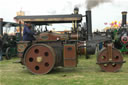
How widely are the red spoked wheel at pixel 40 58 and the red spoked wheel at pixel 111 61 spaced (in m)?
1.33

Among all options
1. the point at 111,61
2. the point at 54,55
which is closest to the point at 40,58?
the point at 54,55

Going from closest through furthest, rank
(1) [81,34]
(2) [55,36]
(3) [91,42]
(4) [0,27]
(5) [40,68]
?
(5) [40,68], (2) [55,36], (3) [91,42], (1) [81,34], (4) [0,27]

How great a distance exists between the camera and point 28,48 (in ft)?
14.9

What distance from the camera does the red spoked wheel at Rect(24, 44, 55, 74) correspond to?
14.6ft

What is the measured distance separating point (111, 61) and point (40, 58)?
6.06ft

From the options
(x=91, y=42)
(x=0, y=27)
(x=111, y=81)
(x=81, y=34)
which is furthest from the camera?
(x=0, y=27)

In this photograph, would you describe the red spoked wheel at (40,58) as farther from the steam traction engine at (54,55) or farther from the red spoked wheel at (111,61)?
the red spoked wheel at (111,61)

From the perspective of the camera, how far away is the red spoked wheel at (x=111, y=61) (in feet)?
15.2

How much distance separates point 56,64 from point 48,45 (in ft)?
1.75

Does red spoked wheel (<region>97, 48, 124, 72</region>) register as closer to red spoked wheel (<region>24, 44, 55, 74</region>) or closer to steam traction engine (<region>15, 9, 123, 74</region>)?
steam traction engine (<region>15, 9, 123, 74</region>)

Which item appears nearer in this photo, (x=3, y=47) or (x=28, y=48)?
(x=28, y=48)

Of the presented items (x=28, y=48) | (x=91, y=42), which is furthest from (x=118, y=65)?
(x=91, y=42)

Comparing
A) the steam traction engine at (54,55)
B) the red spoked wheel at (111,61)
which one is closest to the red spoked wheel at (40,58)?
the steam traction engine at (54,55)

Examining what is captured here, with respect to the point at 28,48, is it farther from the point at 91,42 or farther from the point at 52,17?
the point at 52,17
